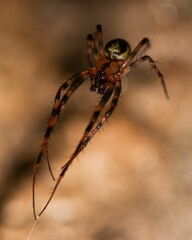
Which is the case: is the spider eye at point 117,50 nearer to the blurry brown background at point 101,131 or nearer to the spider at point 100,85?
the spider at point 100,85

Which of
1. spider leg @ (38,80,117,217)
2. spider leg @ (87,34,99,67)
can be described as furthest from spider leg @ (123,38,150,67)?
spider leg @ (38,80,117,217)

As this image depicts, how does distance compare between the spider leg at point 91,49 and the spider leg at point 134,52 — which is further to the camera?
the spider leg at point 91,49

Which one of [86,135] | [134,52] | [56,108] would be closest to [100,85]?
[56,108]

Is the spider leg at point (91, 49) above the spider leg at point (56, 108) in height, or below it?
below

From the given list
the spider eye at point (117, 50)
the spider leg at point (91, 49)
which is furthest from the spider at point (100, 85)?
the spider leg at point (91, 49)

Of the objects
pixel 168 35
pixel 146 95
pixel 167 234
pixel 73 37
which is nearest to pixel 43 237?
pixel 167 234

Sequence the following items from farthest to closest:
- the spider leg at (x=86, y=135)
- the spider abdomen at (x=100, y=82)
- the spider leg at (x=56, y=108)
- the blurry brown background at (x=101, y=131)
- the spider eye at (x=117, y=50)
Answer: the spider eye at (x=117, y=50)
the blurry brown background at (x=101, y=131)
the spider abdomen at (x=100, y=82)
the spider leg at (x=56, y=108)
the spider leg at (x=86, y=135)
